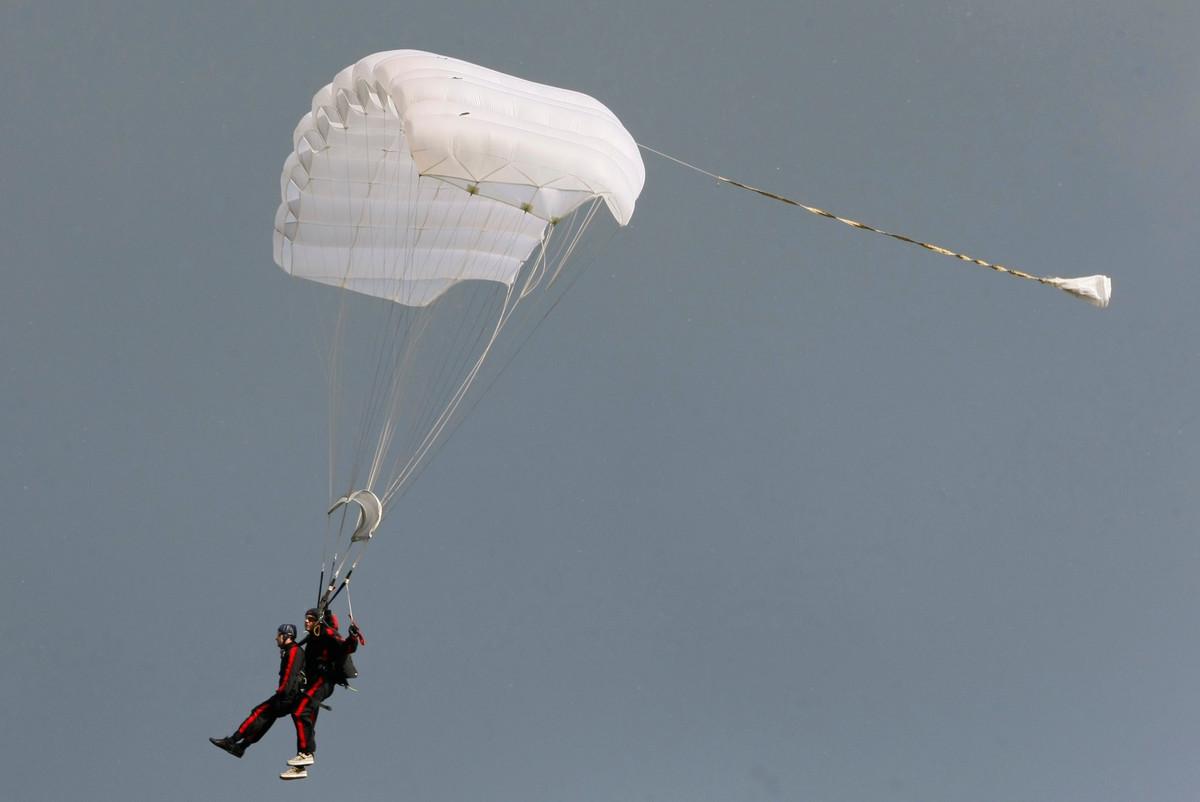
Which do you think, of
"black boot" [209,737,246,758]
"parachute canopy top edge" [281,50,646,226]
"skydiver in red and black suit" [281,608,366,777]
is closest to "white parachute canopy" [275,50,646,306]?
"parachute canopy top edge" [281,50,646,226]

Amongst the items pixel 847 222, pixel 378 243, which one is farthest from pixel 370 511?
pixel 847 222

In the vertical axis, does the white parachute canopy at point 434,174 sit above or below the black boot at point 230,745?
above

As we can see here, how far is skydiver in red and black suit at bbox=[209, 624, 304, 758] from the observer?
2406 cm

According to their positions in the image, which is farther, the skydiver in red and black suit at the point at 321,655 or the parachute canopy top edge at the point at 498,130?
the skydiver in red and black suit at the point at 321,655

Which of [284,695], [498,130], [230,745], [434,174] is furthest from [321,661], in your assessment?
[498,130]

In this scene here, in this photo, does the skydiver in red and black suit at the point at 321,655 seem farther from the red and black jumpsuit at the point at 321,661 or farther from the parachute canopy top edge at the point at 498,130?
the parachute canopy top edge at the point at 498,130

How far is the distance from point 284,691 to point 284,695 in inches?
2.2

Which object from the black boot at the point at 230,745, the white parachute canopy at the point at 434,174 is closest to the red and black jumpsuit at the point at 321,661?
the black boot at the point at 230,745

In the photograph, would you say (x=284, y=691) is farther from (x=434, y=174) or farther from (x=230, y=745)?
(x=434, y=174)

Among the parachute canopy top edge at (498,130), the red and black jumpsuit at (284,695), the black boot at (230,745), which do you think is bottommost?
the black boot at (230,745)

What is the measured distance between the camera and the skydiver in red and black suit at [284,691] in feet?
78.9

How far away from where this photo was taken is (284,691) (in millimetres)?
24172

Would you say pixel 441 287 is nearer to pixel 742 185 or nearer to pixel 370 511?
pixel 370 511

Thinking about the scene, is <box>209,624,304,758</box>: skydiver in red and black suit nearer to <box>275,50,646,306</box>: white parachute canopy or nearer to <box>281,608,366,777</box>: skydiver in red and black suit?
<box>281,608,366,777</box>: skydiver in red and black suit
